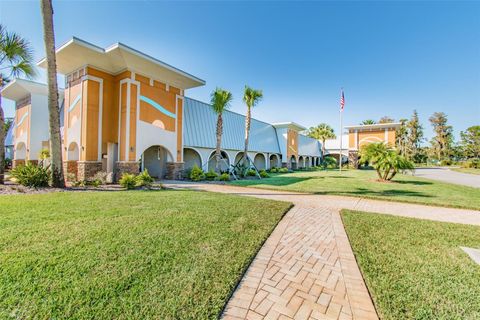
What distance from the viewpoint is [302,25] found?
41.0 feet

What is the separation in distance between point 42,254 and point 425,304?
523cm

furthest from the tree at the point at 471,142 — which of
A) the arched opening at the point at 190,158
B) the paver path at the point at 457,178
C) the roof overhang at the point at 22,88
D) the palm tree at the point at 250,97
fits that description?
the roof overhang at the point at 22,88

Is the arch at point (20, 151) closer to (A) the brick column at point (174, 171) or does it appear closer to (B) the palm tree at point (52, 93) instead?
(A) the brick column at point (174, 171)

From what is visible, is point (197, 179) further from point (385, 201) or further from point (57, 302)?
point (57, 302)

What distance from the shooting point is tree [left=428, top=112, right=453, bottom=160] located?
5912 cm

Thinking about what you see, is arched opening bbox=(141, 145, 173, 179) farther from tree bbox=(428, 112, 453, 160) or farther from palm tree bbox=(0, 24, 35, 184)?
tree bbox=(428, 112, 453, 160)

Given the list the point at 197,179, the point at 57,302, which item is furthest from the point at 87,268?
the point at 197,179

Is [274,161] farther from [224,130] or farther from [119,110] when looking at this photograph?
[119,110]

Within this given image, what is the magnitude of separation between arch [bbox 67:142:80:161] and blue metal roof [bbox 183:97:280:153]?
7.21 meters

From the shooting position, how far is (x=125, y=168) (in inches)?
512

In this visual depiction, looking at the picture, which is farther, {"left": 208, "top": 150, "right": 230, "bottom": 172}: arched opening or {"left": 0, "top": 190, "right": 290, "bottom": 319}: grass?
{"left": 208, "top": 150, "right": 230, "bottom": 172}: arched opening

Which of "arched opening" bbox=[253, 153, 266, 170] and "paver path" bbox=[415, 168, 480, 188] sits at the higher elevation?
"arched opening" bbox=[253, 153, 266, 170]

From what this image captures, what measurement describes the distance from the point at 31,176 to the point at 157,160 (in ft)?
27.4

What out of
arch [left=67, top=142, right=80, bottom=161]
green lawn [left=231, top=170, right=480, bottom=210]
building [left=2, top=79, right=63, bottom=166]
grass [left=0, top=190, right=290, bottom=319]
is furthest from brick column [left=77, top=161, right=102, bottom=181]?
building [left=2, top=79, right=63, bottom=166]
